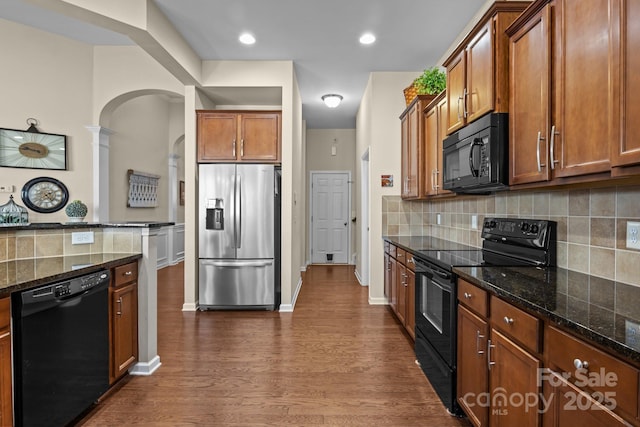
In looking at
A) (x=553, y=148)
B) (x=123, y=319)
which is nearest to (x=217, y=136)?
(x=123, y=319)

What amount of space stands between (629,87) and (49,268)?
9.10 feet

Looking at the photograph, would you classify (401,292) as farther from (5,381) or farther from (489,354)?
(5,381)

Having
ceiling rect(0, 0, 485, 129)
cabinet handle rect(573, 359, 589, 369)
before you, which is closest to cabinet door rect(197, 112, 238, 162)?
ceiling rect(0, 0, 485, 129)

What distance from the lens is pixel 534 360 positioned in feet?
4.21

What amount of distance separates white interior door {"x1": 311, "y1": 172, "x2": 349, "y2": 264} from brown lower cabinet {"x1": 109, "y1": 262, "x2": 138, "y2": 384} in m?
5.19

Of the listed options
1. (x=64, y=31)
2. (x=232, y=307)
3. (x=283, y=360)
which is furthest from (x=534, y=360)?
(x=64, y=31)

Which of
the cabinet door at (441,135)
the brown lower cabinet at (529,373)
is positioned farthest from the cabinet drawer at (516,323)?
the cabinet door at (441,135)

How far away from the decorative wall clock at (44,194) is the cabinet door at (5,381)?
3287 millimetres

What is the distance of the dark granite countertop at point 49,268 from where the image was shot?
1604 millimetres

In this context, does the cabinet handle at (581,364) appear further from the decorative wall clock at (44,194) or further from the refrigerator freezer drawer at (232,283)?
the decorative wall clock at (44,194)

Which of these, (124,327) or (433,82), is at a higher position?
(433,82)

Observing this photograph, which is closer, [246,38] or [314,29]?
[314,29]

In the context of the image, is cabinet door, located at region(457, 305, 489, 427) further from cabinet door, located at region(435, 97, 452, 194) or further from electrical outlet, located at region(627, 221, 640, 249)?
cabinet door, located at region(435, 97, 452, 194)

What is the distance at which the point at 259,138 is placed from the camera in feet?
13.8
